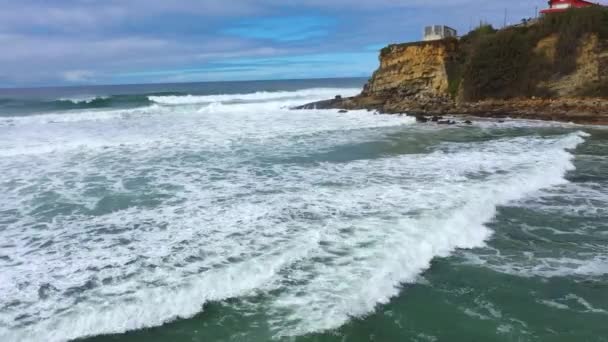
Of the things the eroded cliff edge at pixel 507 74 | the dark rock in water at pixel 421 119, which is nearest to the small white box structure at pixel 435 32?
the eroded cliff edge at pixel 507 74

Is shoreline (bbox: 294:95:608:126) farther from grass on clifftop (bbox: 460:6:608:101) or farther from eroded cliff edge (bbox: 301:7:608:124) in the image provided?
grass on clifftop (bbox: 460:6:608:101)

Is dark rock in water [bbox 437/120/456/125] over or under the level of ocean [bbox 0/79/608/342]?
over

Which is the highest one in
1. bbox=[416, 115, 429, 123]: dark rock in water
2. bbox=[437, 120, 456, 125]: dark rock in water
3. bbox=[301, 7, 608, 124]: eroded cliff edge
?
bbox=[301, 7, 608, 124]: eroded cliff edge

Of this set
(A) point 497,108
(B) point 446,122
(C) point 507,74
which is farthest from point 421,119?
(C) point 507,74

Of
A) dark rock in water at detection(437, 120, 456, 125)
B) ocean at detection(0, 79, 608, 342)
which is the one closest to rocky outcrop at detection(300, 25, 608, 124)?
dark rock in water at detection(437, 120, 456, 125)

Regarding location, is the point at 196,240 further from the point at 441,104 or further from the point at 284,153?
the point at 441,104

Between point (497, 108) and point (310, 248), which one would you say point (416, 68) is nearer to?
point (497, 108)
